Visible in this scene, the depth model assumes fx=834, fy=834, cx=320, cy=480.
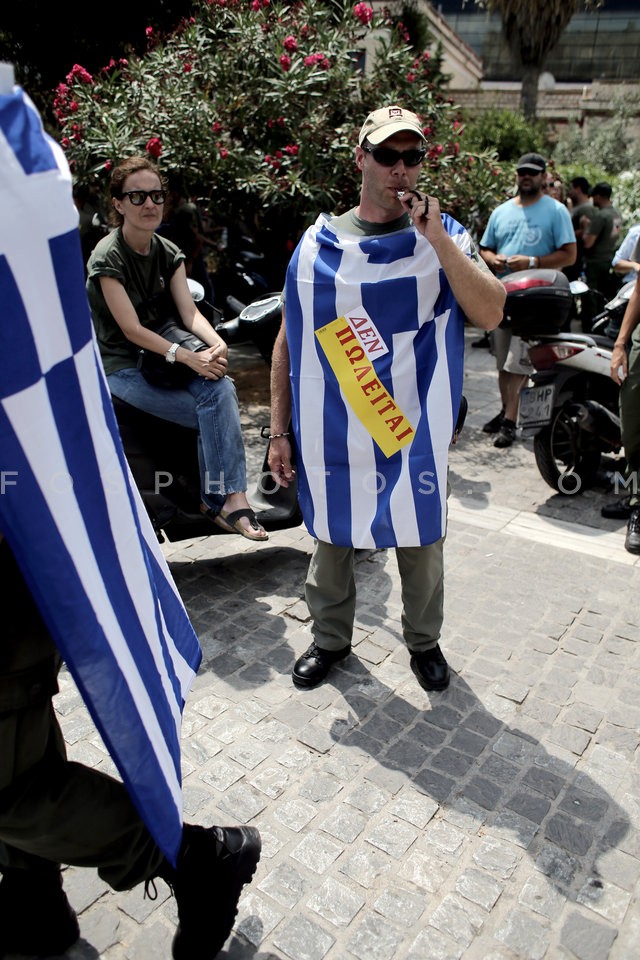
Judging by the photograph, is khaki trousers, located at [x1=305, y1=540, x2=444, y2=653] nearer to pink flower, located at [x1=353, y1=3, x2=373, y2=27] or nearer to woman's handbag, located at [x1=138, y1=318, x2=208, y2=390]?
woman's handbag, located at [x1=138, y1=318, x2=208, y2=390]

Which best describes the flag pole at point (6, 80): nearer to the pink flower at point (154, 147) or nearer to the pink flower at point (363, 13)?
the pink flower at point (154, 147)

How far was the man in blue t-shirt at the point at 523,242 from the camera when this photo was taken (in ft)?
19.1

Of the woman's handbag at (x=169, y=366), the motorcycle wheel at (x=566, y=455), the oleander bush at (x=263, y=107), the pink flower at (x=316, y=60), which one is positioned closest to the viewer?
the woman's handbag at (x=169, y=366)

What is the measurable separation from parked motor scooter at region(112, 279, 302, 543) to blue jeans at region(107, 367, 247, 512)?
0.23 feet

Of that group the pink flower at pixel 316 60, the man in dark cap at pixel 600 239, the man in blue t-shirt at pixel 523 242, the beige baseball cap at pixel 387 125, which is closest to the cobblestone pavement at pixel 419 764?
the man in blue t-shirt at pixel 523 242

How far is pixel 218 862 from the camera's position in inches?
77.9

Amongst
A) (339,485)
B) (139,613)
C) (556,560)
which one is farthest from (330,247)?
(556,560)

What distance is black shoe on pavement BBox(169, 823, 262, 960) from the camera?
1950mm

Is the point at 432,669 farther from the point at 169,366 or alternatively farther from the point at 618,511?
the point at 618,511

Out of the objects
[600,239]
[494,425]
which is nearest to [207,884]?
[494,425]

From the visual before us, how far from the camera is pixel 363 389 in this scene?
9.46 ft

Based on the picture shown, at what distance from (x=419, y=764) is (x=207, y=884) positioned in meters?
1.02

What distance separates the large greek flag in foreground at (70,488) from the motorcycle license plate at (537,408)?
3653mm

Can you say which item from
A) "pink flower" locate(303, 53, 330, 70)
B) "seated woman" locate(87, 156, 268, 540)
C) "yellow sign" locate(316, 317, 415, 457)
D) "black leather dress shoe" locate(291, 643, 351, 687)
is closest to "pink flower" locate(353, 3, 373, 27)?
"pink flower" locate(303, 53, 330, 70)
